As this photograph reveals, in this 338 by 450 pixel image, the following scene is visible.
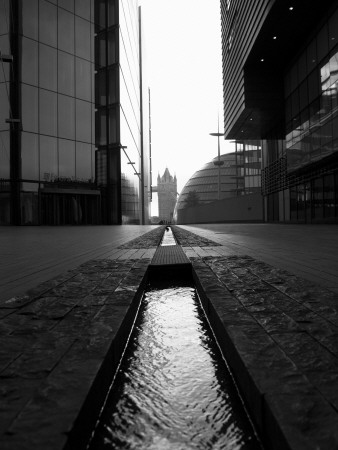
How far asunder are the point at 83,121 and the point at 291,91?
14028 millimetres

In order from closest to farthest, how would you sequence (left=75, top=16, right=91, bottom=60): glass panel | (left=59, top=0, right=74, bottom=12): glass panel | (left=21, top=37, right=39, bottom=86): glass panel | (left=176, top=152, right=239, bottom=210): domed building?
(left=21, top=37, right=39, bottom=86): glass panel < (left=59, top=0, right=74, bottom=12): glass panel < (left=75, top=16, right=91, bottom=60): glass panel < (left=176, top=152, right=239, bottom=210): domed building

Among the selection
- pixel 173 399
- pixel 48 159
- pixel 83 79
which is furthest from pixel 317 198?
pixel 173 399

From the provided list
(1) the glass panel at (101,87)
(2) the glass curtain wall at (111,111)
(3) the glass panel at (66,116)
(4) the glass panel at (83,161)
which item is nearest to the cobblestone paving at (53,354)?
(3) the glass panel at (66,116)

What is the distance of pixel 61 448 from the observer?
1163 millimetres

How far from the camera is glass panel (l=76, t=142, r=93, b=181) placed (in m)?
30.0

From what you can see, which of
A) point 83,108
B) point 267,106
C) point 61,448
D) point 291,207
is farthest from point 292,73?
point 61,448

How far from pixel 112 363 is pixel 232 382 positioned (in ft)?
1.85

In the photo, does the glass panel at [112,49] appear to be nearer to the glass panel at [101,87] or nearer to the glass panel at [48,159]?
the glass panel at [101,87]

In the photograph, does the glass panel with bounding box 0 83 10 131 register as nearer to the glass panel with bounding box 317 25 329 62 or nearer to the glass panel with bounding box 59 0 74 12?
the glass panel with bounding box 59 0 74 12

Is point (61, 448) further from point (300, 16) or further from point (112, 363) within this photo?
point (300, 16)

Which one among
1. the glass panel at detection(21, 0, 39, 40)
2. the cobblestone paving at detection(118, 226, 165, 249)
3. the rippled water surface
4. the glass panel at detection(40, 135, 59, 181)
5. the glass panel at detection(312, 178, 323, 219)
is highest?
Answer: the glass panel at detection(21, 0, 39, 40)

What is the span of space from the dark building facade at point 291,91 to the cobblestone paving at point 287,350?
16.8m

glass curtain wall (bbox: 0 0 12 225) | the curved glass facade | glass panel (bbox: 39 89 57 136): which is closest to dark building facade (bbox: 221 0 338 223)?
glass panel (bbox: 39 89 57 136)

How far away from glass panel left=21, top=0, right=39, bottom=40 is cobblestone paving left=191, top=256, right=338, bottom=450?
92.9ft
